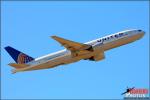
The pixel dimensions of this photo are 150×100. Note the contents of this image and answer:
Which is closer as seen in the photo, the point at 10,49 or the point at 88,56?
the point at 88,56

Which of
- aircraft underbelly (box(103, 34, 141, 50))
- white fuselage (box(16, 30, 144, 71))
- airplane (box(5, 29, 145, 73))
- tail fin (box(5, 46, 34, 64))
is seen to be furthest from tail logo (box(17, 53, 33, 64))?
aircraft underbelly (box(103, 34, 141, 50))

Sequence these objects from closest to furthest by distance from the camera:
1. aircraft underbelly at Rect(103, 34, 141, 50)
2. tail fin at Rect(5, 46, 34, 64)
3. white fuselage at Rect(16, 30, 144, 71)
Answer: aircraft underbelly at Rect(103, 34, 141, 50), white fuselage at Rect(16, 30, 144, 71), tail fin at Rect(5, 46, 34, 64)

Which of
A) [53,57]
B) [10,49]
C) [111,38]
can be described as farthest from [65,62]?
[10,49]

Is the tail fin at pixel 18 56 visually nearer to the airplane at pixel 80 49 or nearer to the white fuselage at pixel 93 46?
the airplane at pixel 80 49

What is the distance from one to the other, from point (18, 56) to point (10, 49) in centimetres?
359

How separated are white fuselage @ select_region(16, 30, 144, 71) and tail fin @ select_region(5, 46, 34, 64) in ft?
13.4

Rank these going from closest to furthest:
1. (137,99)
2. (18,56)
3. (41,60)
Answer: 1. (137,99)
2. (41,60)
3. (18,56)

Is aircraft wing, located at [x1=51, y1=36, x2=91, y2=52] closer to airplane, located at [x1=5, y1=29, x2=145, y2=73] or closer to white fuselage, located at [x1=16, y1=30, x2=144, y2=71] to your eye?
airplane, located at [x1=5, y1=29, x2=145, y2=73]

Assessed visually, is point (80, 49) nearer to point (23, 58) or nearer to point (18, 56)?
point (23, 58)

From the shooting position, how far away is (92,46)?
307 feet

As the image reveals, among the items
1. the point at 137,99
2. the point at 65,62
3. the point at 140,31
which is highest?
the point at 140,31

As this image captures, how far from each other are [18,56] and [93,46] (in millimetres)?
17863

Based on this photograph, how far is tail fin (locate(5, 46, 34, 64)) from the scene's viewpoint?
100 m

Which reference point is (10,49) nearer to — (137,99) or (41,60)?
(41,60)
